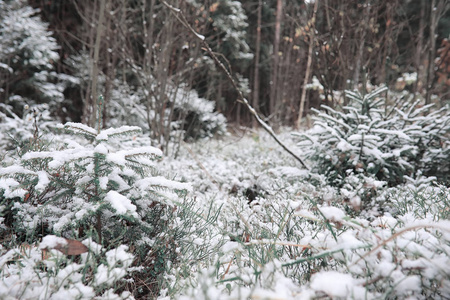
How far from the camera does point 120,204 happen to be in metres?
1.12

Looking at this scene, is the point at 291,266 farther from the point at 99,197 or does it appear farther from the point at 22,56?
the point at 22,56

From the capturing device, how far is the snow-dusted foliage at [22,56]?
20.4 feet

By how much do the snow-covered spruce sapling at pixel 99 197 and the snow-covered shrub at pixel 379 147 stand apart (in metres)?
1.89

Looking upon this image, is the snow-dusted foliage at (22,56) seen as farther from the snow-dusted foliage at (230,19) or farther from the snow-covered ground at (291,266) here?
the snow-covered ground at (291,266)

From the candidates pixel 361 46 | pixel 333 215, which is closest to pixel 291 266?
pixel 333 215

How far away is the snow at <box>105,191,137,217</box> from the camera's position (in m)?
1.09

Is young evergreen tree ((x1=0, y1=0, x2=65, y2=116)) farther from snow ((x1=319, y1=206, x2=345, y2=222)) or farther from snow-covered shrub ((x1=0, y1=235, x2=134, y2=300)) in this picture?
snow ((x1=319, y1=206, x2=345, y2=222))

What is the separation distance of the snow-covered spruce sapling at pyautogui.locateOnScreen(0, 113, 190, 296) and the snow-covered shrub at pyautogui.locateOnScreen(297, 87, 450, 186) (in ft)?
6.19

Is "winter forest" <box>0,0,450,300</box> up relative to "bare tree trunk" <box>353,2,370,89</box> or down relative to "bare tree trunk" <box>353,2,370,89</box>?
down

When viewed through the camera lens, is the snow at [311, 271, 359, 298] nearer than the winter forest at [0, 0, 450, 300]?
Yes

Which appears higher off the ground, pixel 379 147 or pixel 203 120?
pixel 379 147

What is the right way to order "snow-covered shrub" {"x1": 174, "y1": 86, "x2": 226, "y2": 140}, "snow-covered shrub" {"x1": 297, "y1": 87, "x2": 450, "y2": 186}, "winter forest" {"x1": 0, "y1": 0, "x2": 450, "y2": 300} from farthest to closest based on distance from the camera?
"snow-covered shrub" {"x1": 174, "y1": 86, "x2": 226, "y2": 140}
"snow-covered shrub" {"x1": 297, "y1": 87, "x2": 450, "y2": 186}
"winter forest" {"x1": 0, "y1": 0, "x2": 450, "y2": 300}

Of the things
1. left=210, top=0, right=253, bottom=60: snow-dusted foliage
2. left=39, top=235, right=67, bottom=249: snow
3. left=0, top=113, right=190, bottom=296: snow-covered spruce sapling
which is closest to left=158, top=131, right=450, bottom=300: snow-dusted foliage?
left=0, top=113, right=190, bottom=296: snow-covered spruce sapling

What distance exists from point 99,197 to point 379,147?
2.69m
